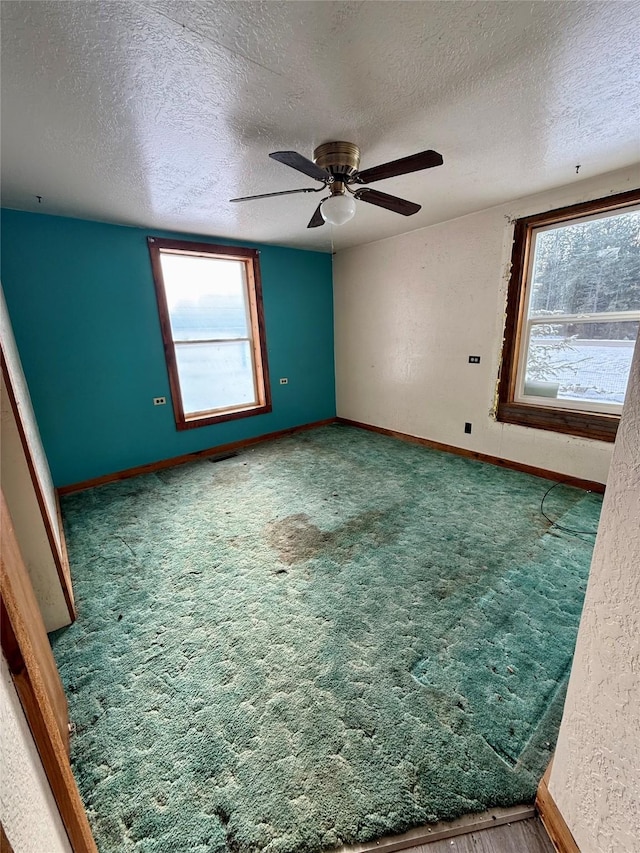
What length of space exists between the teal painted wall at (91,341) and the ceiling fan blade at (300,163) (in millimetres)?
2274

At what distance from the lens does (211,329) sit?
398cm

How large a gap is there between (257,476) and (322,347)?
2252 millimetres

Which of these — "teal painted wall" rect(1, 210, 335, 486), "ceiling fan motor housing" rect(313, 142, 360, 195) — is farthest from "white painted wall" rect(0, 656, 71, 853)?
"teal painted wall" rect(1, 210, 335, 486)

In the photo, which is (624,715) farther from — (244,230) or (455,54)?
(244,230)

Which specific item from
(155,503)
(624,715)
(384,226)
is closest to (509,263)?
(384,226)

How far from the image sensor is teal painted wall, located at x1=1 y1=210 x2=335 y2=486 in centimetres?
288

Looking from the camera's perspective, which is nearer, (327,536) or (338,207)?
(338,207)

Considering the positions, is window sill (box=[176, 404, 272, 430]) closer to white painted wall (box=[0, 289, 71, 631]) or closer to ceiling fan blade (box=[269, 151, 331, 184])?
white painted wall (box=[0, 289, 71, 631])

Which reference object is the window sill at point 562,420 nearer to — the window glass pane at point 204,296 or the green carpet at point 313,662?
the green carpet at point 313,662

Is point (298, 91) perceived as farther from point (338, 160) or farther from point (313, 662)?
point (313, 662)

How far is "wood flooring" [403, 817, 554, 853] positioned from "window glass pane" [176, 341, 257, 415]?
3.73 meters

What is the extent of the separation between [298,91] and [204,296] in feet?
8.68

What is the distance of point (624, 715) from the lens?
747mm

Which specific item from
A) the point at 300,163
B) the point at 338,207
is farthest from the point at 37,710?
the point at 338,207
